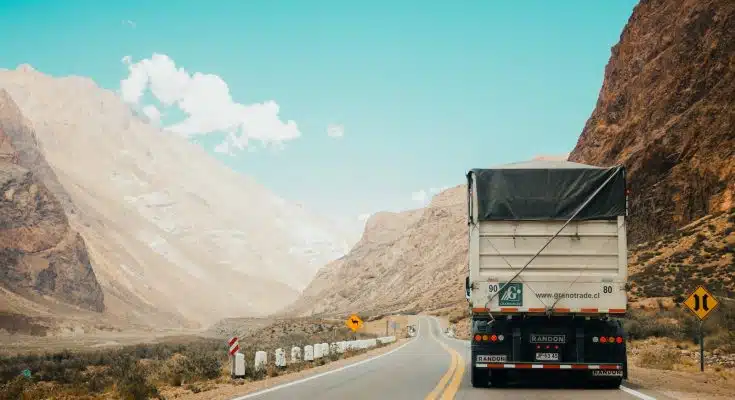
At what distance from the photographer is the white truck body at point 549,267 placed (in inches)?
571

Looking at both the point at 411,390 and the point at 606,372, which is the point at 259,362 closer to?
the point at 411,390

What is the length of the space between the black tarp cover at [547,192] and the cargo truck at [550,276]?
20mm

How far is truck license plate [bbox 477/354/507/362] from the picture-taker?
48.3ft

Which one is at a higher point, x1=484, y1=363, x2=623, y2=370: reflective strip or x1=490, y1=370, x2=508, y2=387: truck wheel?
x1=484, y1=363, x2=623, y2=370: reflective strip

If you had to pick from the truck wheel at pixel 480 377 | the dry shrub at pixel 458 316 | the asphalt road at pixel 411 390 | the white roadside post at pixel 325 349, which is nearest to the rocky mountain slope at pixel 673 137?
the white roadside post at pixel 325 349

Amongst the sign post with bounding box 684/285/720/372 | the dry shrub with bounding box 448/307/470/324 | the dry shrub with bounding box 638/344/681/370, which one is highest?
the sign post with bounding box 684/285/720/372

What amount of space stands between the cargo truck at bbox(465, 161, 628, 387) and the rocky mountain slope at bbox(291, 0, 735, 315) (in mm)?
28336

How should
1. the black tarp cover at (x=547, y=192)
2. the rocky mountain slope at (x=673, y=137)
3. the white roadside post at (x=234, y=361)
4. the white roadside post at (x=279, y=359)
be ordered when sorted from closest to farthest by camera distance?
the black tarp cover at (x=547, y=192) → the white roadside post at (x=234, y=361) → the white roadside post at (x=279, y=359) → the rocky mountain slope at (x=673, y=137)

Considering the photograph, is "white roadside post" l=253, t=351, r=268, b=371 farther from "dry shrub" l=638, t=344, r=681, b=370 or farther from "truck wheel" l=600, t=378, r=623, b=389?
"dry shrub" l=638, t=344, r=681, b=370

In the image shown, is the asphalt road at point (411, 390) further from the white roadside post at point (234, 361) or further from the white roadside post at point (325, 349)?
the white roadside post at point (325, 349)

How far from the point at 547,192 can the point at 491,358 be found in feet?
11.3

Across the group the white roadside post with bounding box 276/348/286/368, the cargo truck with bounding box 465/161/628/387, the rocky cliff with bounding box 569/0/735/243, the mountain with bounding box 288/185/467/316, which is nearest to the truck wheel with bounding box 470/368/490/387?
the cargo truck with bounding box 465/161/628/387

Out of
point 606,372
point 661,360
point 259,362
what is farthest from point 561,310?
point 661,360

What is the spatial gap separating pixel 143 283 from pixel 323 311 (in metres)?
39.7
